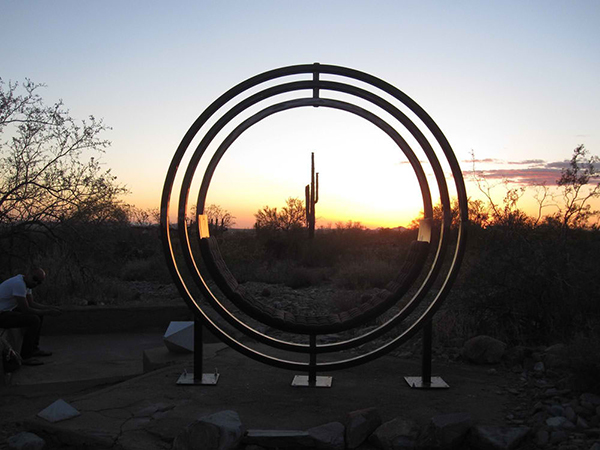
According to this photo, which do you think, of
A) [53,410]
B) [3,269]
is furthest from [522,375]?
[3,269]

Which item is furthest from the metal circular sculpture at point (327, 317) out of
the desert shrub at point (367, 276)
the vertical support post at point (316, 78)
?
the desert shrub at point (367, 276)

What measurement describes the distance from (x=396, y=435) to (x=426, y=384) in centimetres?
149

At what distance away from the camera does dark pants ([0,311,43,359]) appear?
6.69 metres

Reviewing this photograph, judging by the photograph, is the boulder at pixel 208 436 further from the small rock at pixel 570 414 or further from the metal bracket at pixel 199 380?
the small rock at pixel 570 414

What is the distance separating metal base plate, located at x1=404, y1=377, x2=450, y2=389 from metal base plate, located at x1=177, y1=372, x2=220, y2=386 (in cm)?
193

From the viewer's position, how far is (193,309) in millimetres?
5578

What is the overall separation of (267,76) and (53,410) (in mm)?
3452

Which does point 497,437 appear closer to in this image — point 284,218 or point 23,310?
point 23,310

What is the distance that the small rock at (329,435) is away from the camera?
13.7 feet

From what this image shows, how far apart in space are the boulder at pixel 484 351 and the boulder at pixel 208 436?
3279 mm

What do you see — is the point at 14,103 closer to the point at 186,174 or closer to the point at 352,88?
the point at 186,174

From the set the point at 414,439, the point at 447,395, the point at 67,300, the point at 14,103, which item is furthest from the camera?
the point at 67,300

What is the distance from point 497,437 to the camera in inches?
161

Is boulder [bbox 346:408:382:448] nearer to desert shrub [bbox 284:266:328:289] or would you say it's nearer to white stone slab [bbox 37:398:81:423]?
white stone slab [bbox 37:398:81:423]
